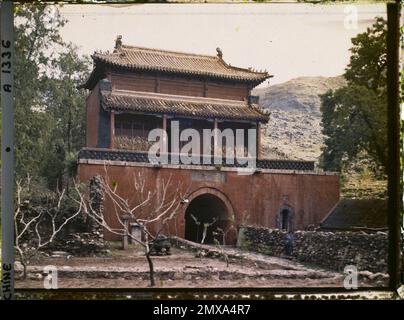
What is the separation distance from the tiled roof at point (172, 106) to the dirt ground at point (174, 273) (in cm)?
211

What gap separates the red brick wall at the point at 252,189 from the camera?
7.75 metres

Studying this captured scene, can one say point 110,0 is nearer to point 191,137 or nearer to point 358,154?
point 191,137

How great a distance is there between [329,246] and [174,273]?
2.13m

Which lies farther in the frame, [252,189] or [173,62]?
[252,189]

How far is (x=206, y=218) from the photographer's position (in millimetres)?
8523

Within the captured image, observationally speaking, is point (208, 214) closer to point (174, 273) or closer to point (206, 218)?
point (206, 218)

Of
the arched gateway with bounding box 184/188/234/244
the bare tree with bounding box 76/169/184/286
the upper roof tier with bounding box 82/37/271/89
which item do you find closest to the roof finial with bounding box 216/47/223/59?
the upper roof tier with bounding box 82/37/271/89

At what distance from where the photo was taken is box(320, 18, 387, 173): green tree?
6.89 meters

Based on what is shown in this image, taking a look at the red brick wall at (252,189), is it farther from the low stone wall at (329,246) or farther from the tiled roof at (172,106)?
the tiled roof at (172,106)

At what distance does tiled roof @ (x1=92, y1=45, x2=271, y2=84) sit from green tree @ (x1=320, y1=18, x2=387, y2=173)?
41.9 inches

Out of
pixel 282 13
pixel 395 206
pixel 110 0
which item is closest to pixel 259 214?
pixel 395 206

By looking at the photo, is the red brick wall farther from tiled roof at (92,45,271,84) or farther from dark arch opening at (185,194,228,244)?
tiled roof at (92,45,271,84)

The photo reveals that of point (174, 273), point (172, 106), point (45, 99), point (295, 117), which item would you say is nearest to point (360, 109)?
point (295, 117)

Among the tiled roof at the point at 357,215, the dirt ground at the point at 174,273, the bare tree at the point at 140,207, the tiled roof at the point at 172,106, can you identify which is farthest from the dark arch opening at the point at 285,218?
the bare tree at the point at 140,207
